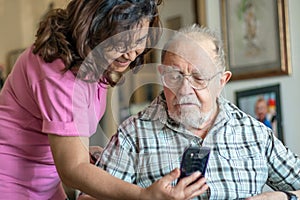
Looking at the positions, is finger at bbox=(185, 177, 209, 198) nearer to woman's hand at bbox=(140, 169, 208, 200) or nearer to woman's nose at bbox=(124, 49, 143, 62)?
woman's hand at bbox=(140, 169, 208, 200)

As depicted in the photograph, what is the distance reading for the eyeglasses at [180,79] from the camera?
92cm

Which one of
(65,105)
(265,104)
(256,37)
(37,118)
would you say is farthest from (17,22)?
(65,105)

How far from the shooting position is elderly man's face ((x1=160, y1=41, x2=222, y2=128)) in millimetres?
923

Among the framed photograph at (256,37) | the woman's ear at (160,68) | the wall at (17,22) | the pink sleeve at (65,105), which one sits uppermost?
the wall at (17,22)

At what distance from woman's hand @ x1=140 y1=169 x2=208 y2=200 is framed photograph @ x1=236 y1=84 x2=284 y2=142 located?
1.05 metres

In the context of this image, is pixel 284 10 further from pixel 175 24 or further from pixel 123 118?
pixel 123 118

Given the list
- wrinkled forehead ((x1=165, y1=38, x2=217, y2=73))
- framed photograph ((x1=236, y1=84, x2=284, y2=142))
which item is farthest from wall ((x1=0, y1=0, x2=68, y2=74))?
wrinkled forehead ((x1=165, y1=38, x2=217, y2=73))

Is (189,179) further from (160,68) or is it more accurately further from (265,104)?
(265,104)

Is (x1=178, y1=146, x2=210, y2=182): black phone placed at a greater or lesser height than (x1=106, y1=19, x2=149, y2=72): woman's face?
lesser

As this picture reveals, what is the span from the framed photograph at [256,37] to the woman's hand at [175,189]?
109 cm

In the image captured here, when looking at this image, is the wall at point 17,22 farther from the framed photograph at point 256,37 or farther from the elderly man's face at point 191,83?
the elderly man's face at point 191,83

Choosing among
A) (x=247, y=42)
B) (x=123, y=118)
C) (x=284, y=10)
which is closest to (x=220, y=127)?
(x=123, y=118)

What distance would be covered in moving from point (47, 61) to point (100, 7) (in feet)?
0.47

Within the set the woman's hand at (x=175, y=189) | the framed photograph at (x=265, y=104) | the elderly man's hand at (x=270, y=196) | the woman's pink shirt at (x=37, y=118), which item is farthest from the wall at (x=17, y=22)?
the woman's hand at (x=175, y=189)
